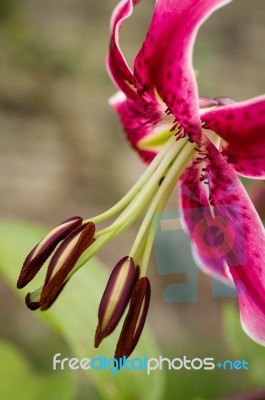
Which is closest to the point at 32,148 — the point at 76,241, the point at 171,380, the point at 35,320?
the point at 35,320

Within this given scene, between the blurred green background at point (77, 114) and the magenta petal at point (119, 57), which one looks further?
the blurred green background at point (77, 114)

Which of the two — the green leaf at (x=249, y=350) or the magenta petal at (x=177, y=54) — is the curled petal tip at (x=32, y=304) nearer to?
the magenta petal at (x=177, y=54)

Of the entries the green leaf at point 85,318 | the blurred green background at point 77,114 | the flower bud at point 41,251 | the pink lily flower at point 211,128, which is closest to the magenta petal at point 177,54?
the pink lily flower at point 211,128

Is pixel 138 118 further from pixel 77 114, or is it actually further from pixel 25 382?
pixel 77 114

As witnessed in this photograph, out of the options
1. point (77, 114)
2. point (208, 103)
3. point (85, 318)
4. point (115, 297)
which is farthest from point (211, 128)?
point (77, 114)

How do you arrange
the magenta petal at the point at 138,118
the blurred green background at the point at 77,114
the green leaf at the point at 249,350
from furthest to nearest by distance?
the blurred green background at the point at 77,114 < the green leaf at the point at 249,350 < the magenta petal at the point at 138,118

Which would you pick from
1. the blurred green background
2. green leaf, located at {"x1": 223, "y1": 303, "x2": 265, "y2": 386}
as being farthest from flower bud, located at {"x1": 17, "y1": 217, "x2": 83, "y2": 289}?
the blurred green background
